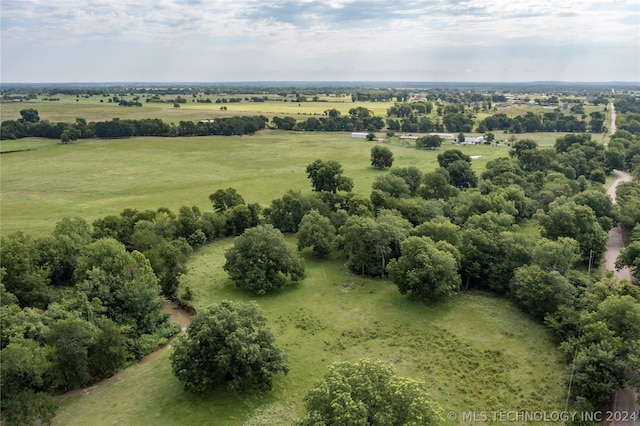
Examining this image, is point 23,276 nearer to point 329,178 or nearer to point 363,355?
point 363,355

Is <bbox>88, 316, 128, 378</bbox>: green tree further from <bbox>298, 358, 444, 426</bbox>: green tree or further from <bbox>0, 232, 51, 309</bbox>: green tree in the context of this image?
<bbox>298, 358, 444, 426</bbox>: green tree

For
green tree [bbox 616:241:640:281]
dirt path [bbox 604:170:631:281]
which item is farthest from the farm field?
dirt path [bbox 604:170:631:281]

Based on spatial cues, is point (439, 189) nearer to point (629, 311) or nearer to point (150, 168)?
point (629, 311)

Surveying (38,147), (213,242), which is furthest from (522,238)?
(38,147)

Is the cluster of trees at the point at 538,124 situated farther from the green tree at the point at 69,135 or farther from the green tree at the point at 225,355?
the green tree at the point at 225,355

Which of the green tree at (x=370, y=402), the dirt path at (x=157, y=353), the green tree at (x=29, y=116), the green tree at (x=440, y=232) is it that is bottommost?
the dirt path at (x=157, y=353)

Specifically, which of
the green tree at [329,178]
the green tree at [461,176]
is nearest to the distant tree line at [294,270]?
the green tree at [329,178]

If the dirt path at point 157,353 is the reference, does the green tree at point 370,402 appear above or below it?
above
